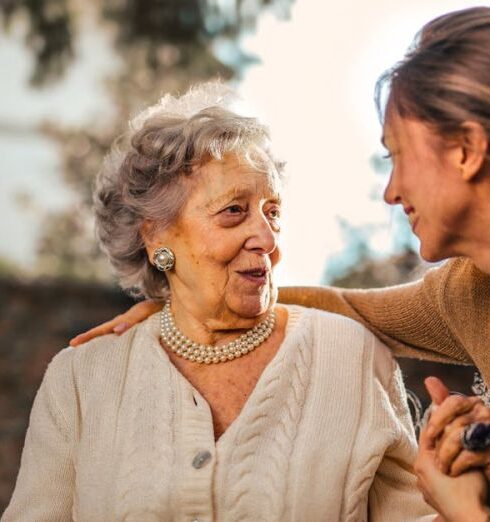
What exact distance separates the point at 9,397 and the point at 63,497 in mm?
4521

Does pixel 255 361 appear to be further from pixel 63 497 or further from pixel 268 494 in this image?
pixel 63 497

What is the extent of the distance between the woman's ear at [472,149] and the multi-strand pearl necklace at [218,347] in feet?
2.96

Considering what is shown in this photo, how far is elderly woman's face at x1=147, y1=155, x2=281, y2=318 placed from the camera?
9.44 ft

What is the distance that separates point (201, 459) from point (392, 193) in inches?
34.9

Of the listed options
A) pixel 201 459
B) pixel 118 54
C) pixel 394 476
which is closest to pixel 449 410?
pixel 394 476

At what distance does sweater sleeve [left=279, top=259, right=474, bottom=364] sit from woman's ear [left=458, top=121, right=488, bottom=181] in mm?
558

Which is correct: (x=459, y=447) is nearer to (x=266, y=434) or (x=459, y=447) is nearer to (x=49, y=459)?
(x=266, y=434)

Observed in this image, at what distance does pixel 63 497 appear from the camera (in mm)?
2904

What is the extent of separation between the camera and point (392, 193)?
2.45 meters

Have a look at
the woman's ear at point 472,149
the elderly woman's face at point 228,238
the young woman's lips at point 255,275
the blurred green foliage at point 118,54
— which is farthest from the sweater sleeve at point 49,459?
the blurred green foliage at point 118,54

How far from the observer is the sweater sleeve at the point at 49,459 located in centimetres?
288

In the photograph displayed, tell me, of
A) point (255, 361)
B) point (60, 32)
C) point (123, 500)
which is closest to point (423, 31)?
point (255, 361)

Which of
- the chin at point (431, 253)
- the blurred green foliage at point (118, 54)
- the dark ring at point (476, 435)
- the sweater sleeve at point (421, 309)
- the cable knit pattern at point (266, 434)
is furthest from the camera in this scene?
the blurred green foliage at point (118, 54)

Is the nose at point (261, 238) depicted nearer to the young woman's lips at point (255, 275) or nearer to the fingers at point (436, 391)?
the young woman's lips at point (255, 275)
